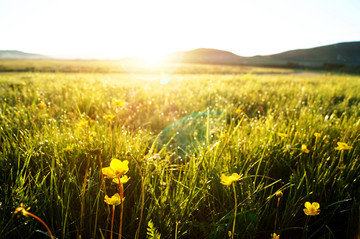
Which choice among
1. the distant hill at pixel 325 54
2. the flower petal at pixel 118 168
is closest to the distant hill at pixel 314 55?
the distant hill at pixel 325 54

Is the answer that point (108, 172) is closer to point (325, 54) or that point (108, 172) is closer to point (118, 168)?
point (118, 168)

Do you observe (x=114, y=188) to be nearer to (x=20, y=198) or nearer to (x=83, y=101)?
(x=20, y=198)

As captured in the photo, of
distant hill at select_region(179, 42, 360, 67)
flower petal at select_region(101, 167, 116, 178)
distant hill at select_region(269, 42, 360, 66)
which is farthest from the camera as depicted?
distant hill at select_region(269, 42, 360, 66)

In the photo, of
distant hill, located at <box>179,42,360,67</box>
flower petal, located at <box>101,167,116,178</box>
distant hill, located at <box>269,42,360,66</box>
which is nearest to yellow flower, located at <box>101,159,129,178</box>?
flower petal, located at <box>101,167,116,178</box>

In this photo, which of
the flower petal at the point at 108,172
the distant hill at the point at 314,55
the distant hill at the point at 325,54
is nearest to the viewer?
the flower petal at the point at 108,172

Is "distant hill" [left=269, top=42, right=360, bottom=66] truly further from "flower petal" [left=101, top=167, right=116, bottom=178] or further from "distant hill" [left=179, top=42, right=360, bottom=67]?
"flower petal" [left=101, top=167, right=116, bottom=178]

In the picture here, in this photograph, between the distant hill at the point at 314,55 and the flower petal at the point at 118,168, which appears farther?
the distant hill at the point at 314,55

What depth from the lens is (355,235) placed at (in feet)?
3.93

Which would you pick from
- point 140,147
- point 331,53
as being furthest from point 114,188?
point 331,53

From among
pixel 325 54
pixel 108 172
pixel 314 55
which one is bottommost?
pixel 108 172

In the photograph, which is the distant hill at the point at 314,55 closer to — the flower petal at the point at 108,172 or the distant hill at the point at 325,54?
the distant hill at the point at 325,54

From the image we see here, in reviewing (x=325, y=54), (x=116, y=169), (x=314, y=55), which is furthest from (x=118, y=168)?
(x=325, y=54)

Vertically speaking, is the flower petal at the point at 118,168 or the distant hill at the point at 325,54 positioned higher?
the distant hill at the point at 325,54

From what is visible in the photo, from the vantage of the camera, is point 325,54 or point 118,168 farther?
point 325,54
